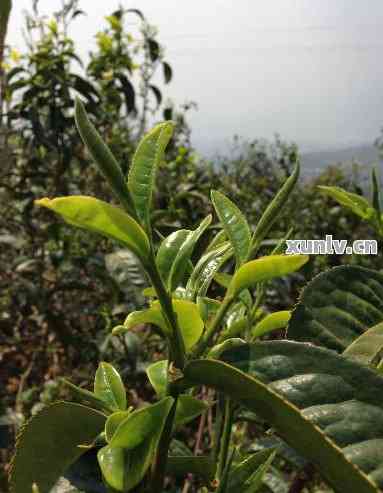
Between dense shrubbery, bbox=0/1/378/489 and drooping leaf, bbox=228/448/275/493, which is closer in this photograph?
drooping leaf, bbox=228/448/275/493

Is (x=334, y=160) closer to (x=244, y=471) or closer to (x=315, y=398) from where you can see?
(x=244, y=471)

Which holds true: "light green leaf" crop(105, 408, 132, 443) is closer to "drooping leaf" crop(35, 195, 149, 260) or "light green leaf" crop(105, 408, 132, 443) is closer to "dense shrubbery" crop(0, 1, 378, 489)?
"drooping leaf" crop(35, 195, 149, 260)

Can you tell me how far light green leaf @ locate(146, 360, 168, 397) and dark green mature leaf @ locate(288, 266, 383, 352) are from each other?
0.12m

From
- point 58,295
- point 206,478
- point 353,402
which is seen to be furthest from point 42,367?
point 353,402

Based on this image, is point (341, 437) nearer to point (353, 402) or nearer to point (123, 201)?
point (353, 402)

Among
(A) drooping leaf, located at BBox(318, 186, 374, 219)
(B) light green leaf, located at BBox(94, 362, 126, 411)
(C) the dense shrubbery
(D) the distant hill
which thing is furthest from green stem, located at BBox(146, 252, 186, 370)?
(D) the distant hill

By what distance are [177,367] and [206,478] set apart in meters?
0.18

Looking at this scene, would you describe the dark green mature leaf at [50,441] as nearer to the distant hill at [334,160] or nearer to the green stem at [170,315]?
the green stem at [170,315]

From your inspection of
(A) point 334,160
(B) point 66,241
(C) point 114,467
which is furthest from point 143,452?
(A) point 334,160

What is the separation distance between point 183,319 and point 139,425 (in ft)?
0.25

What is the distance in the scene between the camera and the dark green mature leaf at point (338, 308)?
20.7 inches

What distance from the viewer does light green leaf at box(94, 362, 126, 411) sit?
50cm

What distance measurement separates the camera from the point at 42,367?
309 cm

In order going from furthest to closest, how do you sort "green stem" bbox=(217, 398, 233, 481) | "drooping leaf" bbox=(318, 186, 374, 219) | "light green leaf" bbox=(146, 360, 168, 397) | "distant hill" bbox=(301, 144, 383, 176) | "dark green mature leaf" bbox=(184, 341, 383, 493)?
1. "distant hill" bbox=(301, 144, 383, 176)
2. "drooping leaf" bbox=(318, 186, 374, 219)
3. "green stem" bbox=(217, 398, 233, 481)
4. "light green leaf" bbox=(146, 360, 168, 397)
5. "dark green mature leaf" bbox=(184, 341, 383, 493)
